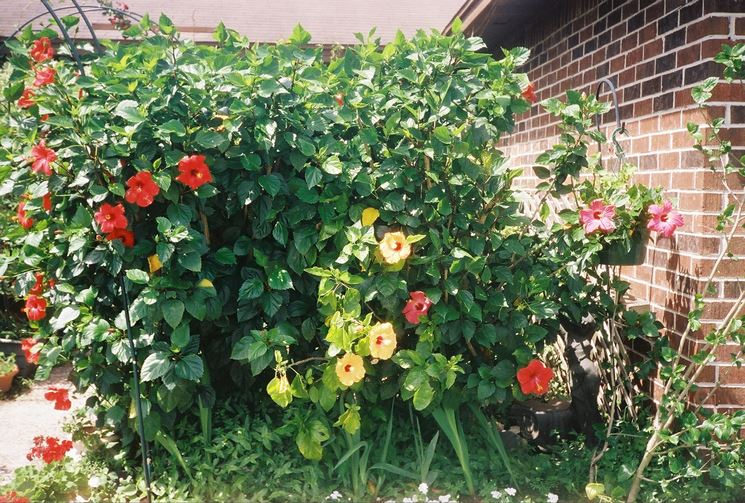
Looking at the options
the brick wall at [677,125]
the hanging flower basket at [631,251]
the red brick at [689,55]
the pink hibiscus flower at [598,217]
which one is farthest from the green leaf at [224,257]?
the red brick at [689,55]

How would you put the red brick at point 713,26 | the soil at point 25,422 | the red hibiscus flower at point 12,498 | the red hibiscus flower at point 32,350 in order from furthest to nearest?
1. the soil at point 25,422
2. the red hibiscus flower at point 32,350
3. the red brick at point 713,26
4. the red hibiscus flower at point 12,498

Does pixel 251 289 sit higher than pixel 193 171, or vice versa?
pixel 193 171

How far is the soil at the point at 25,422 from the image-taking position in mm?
3873

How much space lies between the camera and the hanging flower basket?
2.99 meters

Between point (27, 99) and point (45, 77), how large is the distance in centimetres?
23

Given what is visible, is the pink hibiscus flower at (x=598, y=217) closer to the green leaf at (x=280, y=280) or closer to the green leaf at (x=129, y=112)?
the green leaf at (x=280, y=280)

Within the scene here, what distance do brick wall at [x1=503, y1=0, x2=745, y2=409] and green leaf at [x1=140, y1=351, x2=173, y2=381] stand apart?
2069 mm

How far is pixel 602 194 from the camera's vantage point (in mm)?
3045

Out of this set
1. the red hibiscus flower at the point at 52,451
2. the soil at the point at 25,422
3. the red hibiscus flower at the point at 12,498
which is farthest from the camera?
the soil at the point at 25,422

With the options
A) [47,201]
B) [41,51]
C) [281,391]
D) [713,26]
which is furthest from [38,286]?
[713,26]

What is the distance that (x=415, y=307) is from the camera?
2.87 metres

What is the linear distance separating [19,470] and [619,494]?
240cm

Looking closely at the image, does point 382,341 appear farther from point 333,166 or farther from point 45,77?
point 45,77

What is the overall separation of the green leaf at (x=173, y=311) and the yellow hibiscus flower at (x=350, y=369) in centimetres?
60
